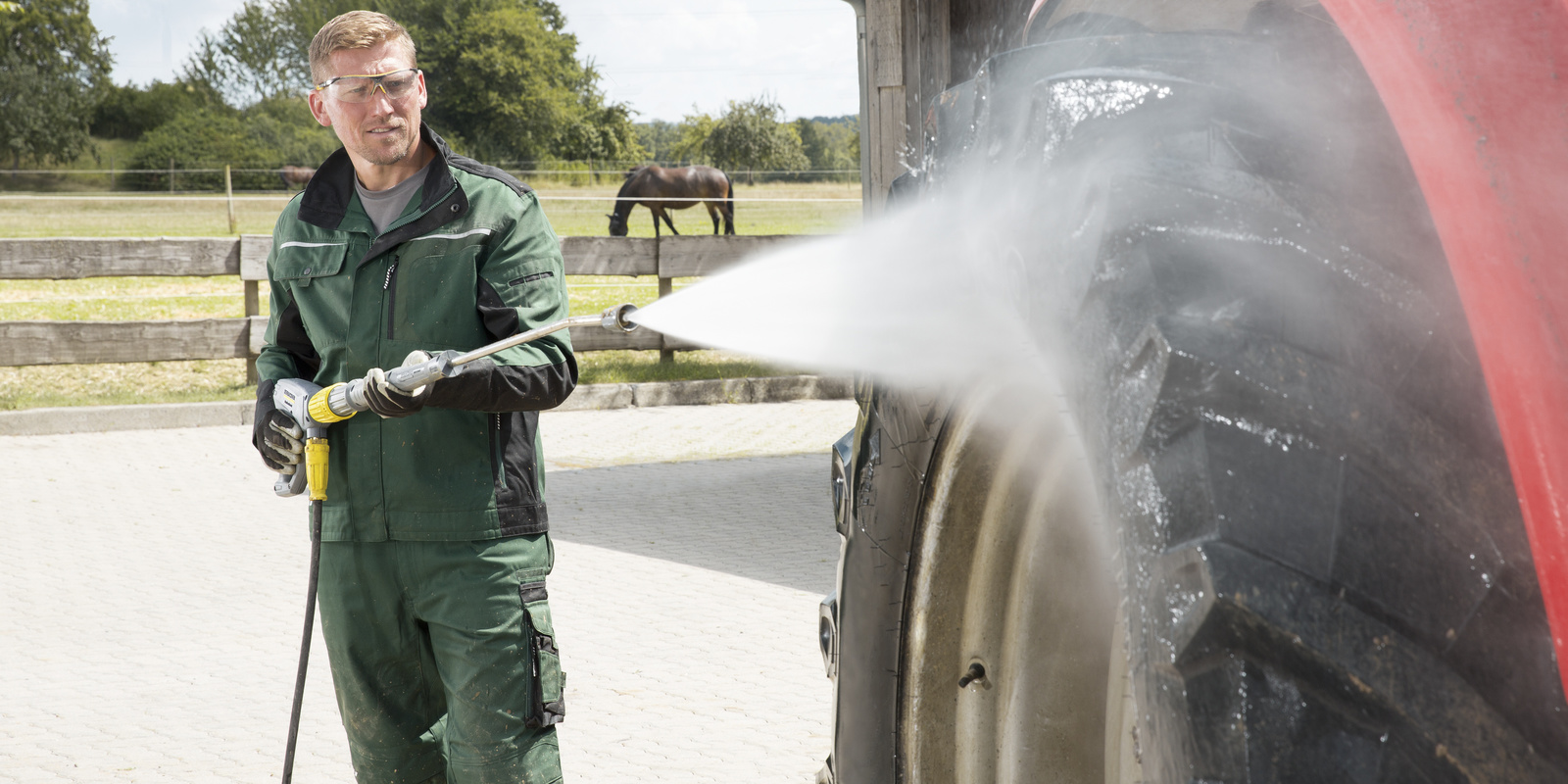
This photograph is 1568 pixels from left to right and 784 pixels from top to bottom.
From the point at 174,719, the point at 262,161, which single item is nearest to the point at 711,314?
the point at 174,719

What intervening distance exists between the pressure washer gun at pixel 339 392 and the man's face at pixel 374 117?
494mm

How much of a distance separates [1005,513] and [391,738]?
1904 millimetres

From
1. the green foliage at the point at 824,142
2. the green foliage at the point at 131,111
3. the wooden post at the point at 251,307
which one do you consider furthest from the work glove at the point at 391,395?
the green foliage at the point at 131,111

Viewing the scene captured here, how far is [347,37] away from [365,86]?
0.38 ft

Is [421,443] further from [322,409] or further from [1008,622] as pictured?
[1008,622]

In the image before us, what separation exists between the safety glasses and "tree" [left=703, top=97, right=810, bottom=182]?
51828 millimetres

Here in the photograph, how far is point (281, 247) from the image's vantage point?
2.84 m

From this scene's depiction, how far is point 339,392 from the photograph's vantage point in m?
2.58

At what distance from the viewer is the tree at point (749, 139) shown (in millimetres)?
54375

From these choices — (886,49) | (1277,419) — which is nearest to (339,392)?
(1277,419)

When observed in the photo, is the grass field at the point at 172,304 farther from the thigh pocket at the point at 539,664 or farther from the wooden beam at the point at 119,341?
the thigh pocket at the point at 539,664

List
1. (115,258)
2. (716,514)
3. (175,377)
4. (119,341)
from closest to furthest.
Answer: (716,514) → (119,341) → (115,258) → (175,377)

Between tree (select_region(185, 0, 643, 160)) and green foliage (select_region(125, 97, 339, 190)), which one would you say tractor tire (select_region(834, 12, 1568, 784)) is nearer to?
green foliage (select_region(125, 97, 339, 190))

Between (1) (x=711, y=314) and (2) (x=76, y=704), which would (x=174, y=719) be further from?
(1) (x=711, y=314)
